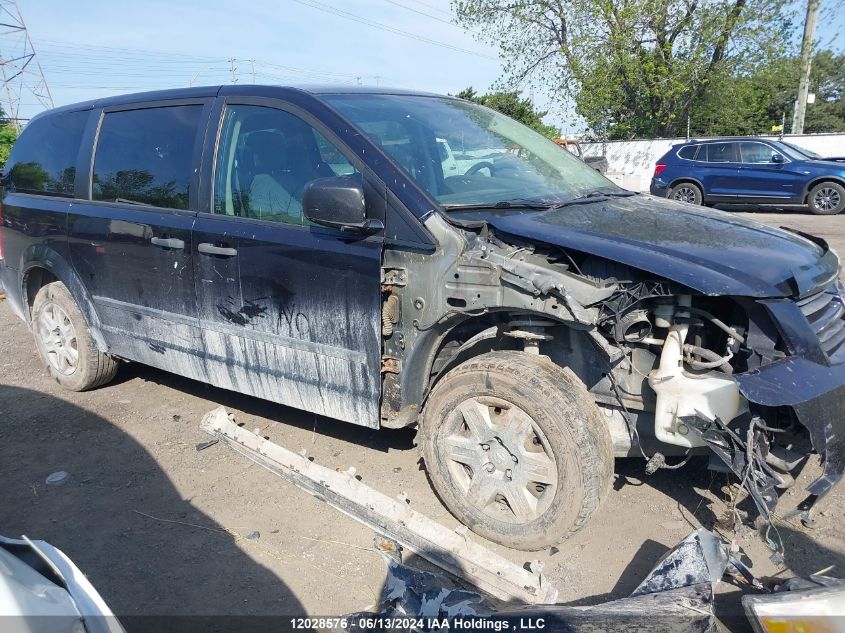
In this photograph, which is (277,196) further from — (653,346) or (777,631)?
(777,631)

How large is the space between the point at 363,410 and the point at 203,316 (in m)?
1.15

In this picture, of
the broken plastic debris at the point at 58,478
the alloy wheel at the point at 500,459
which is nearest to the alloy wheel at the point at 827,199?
the alloy wheel at the point at 500,459

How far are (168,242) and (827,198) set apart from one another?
46.8 feet

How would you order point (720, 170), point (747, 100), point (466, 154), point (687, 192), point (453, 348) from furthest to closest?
point (747, 100) < point (687, 192) < point (720, 170) < point (466, 154) < point (453, 348)

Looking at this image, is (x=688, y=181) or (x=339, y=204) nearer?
(x=339, y=204)

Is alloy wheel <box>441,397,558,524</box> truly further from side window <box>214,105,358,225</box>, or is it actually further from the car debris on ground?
side window <box>214,105,358,225</box>

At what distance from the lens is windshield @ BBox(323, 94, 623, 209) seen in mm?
3074

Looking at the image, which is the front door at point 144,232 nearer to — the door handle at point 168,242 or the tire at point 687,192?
the door handle at point 168,242

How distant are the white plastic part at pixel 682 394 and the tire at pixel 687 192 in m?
13.7

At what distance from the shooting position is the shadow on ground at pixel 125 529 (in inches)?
102

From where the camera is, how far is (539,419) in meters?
2.62

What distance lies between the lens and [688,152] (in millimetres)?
15117

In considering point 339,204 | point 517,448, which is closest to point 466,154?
point 339,204

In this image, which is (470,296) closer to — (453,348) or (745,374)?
(453,348)
